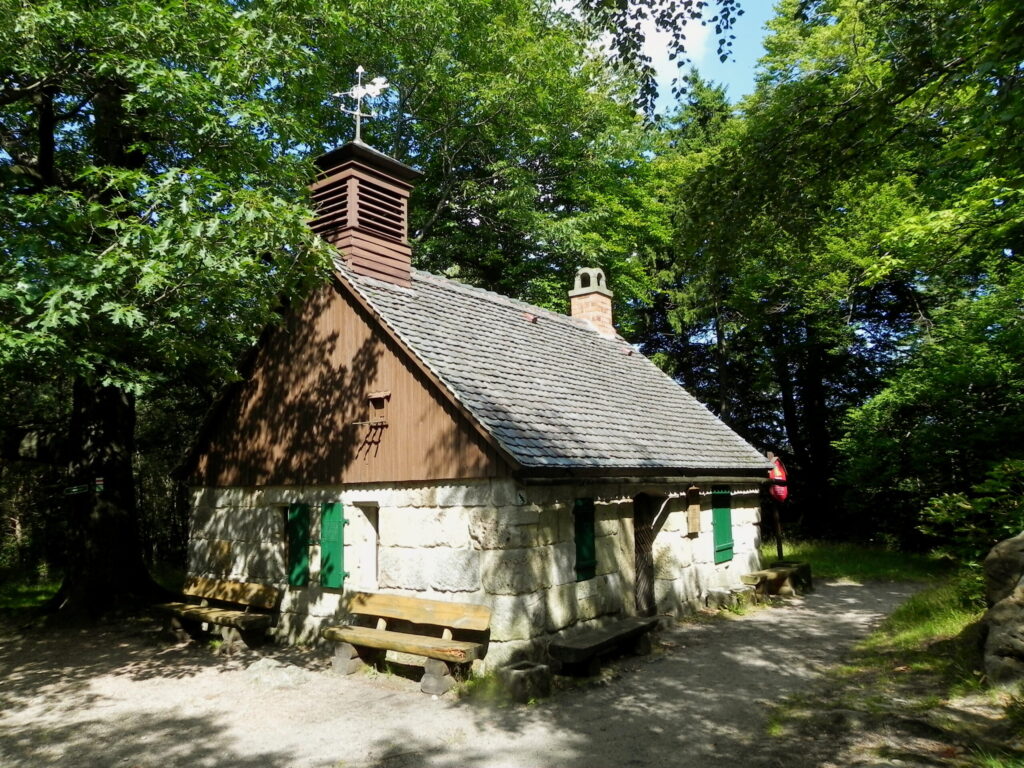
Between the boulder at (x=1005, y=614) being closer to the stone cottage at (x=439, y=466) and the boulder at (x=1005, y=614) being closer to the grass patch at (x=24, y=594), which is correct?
the stone cottage at (x=439, y=466)

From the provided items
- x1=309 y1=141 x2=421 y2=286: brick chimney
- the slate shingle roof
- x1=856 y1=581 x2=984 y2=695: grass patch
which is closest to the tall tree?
the slate shingle roof

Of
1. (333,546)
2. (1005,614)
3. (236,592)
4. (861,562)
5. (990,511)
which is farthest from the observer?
(861,562)

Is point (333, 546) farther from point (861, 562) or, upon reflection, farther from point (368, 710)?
point (861, 562)

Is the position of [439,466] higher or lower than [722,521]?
higher

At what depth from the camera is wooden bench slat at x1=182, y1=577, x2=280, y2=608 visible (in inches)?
409

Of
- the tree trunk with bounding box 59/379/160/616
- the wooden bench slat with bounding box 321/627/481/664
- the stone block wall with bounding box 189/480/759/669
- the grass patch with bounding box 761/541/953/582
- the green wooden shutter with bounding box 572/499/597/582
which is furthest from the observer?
the grass patch with bounding box 761/541/953/582

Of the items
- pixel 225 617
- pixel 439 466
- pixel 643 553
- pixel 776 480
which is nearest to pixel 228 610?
pixel 225 617

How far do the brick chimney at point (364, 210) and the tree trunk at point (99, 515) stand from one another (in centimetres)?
521

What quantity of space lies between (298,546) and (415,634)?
2.78 m

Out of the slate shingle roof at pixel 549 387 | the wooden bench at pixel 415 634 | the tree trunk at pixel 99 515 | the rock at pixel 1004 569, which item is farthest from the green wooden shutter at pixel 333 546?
the rock at pixel 1004 569

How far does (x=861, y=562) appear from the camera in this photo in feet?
60.2

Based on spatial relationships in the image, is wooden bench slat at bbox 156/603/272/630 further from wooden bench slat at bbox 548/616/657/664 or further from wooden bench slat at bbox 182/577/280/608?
wooden bench slat at bbox 548/616/657/664

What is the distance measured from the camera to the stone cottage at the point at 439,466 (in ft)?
27.6

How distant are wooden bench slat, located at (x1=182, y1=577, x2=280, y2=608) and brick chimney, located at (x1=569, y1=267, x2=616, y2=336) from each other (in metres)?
9.24
